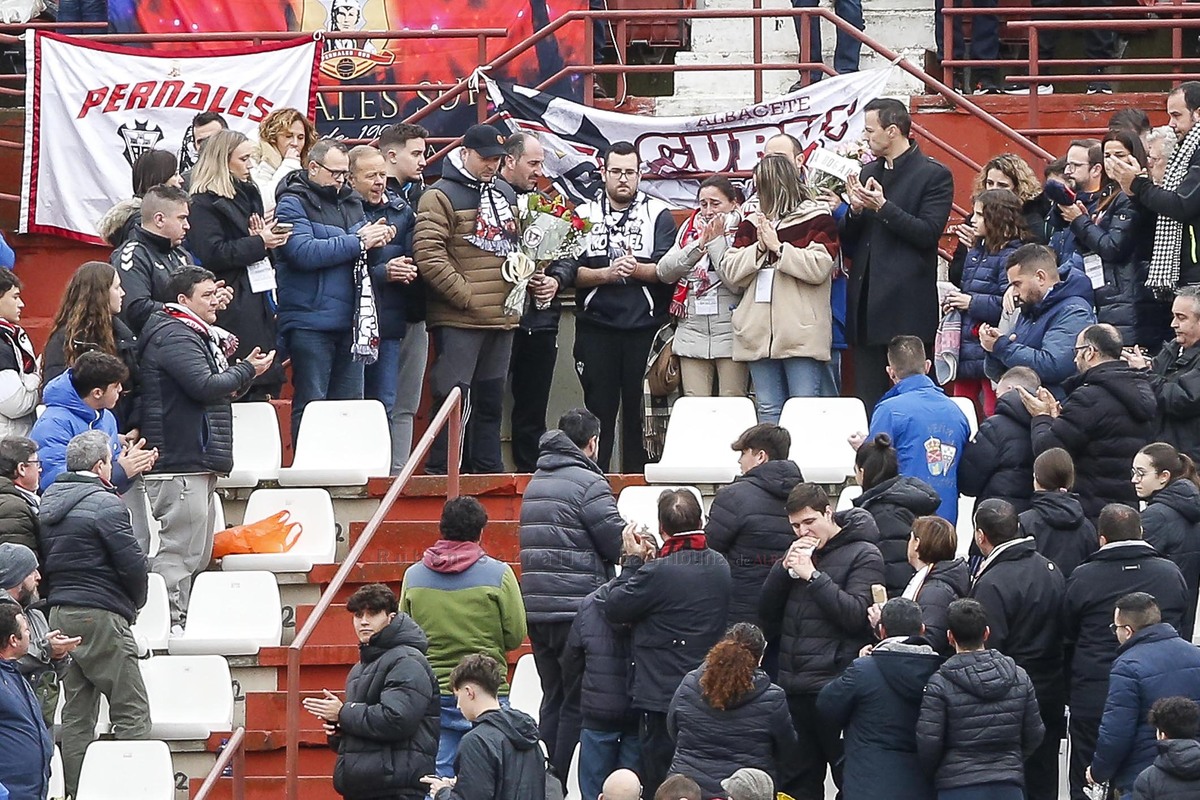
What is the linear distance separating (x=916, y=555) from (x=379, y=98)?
7.49m

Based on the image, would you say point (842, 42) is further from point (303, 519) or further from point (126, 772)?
point (126, 772)

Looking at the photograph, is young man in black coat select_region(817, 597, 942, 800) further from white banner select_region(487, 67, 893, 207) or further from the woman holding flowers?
white banner select_region(487, 67, 893, 207)

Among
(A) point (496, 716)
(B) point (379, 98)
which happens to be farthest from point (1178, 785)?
(B) point (379, 98)

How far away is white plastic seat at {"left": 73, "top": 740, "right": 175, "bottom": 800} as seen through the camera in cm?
1086

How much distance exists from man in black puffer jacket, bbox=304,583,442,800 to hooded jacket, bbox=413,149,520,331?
10.9 feet

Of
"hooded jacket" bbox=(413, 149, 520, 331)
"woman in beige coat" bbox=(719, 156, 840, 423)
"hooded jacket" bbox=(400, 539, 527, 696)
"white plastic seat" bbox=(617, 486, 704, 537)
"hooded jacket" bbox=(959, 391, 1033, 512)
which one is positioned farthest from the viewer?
"hooded jacket" bbox=(413, 149, 520, 331)

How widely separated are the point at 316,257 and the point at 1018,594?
4.49 meters

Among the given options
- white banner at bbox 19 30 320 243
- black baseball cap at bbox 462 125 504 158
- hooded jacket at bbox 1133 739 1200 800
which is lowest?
hooded jacket at bbox 1133 739 1200 800

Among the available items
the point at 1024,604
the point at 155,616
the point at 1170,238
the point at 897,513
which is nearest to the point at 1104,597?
the point at 1024,604

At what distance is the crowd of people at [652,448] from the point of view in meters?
10.1

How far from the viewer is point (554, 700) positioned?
1143 cm

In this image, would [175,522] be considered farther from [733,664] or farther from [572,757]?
[733,664]

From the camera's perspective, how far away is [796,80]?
17844mm

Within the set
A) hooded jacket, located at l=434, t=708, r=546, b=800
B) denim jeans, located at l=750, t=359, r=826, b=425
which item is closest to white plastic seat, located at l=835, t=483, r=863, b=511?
denim jeans, located at l=750, t=359, r=826, b=425
